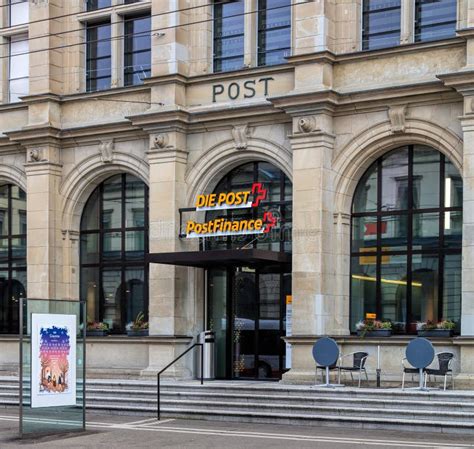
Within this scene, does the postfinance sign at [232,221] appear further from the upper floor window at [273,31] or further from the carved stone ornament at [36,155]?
the carved stone ornament at [36,155]

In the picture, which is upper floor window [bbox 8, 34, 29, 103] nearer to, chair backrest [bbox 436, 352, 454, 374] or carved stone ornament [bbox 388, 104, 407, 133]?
carved stone ornament [bbox 388, 104, 407, 133]

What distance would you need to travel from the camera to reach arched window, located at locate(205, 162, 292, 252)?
26141 millimetres

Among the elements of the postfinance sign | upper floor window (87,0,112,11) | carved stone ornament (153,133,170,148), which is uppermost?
upper floor window (87,0,112,11)

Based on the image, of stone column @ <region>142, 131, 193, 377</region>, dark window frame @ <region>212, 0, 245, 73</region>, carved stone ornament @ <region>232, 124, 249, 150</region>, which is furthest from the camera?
dark window frame @ <region>212, 0, 245, 73</region>

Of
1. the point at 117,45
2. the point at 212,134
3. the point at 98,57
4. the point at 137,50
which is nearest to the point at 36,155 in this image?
the point at 98,57

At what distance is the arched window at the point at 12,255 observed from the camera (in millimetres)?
30859

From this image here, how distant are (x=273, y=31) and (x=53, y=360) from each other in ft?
37.5

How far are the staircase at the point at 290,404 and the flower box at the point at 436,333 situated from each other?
7.23 ft

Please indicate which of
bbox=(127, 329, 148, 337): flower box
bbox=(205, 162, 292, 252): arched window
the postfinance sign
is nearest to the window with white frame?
bbox=(205, 162, 292, 252): arched window

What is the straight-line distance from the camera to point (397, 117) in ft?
78.6

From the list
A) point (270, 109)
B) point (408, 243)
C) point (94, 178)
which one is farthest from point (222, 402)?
point (94, 178)

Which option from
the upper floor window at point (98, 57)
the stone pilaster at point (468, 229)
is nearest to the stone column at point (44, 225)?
the upper floor window at point (98, 57)

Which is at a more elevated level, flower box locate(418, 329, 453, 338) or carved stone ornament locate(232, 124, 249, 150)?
carved stone ornament locate(232, 124, 249, 150)

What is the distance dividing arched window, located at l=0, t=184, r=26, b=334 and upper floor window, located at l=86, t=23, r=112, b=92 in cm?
421
